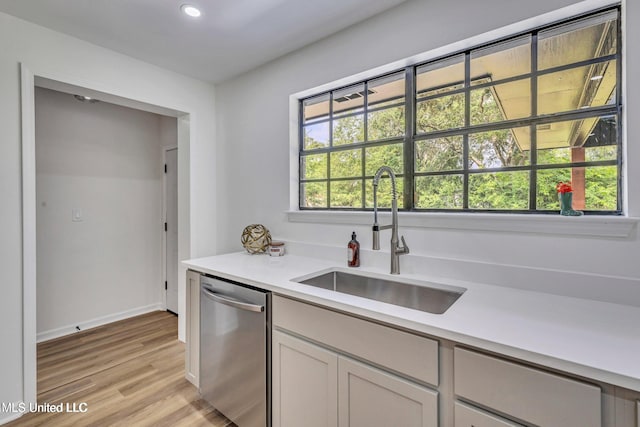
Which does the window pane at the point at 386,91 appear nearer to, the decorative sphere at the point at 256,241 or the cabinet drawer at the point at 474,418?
the decorative sphere at the point at 256,241

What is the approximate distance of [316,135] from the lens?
7.46 ft

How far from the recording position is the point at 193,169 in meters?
2.68

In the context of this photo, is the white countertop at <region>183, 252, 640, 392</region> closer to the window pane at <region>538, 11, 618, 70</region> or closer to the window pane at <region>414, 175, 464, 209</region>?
the window pane at <region>414, 175, 464, 209</region>

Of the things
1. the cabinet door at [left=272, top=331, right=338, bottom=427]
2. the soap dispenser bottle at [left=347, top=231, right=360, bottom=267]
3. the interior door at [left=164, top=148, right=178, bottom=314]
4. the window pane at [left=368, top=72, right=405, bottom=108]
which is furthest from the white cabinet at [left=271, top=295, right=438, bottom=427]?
the interior door at [left=164, top=148, right=178, bottom=314]

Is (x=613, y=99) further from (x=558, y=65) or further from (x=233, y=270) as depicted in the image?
(x=233, y=270)

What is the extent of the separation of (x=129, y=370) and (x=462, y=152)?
2.74 meters

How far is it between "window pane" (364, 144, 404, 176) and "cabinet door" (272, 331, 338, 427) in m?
1.13

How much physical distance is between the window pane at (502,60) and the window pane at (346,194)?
0.89 metres

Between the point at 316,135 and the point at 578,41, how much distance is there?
1.52 meters

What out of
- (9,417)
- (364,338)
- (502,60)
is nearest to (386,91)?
(502,60)

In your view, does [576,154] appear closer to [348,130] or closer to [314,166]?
[348,130]

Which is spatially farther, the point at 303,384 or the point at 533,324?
the point at 303,384

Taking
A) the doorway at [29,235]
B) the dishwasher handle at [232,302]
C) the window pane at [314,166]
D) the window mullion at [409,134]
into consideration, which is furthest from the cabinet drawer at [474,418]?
the doorway at [29,235]

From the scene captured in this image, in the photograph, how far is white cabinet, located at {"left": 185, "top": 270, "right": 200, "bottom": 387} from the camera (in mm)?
1917
